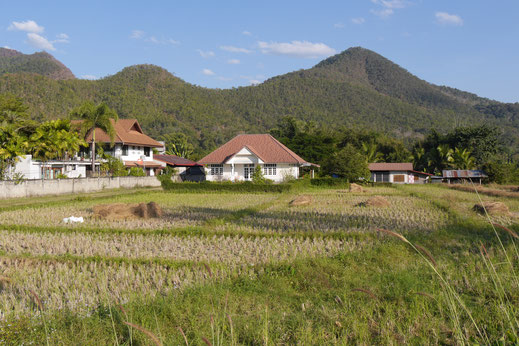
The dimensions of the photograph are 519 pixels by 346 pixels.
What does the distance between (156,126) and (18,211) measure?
85477mm

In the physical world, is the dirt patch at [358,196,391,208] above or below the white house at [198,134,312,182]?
below

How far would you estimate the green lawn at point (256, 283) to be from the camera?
5055 mm

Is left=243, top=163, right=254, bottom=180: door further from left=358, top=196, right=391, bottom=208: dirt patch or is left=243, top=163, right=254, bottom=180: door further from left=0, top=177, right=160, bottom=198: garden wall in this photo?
left=358, top=196, right=391, bottom=208: dirt patch

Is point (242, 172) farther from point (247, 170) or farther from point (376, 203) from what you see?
point (376, 203)

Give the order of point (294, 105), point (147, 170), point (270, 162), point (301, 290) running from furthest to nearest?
point (294, 105) < point (147, 170) < point (270, 162) < point (301, 290)

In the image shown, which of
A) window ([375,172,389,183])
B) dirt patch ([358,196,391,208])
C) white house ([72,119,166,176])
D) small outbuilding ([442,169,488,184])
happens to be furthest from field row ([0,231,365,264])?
window ([375,172,389,183])

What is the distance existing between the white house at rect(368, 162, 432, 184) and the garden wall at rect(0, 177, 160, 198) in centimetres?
3472

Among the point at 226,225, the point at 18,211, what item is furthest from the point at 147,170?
the point at 226,225

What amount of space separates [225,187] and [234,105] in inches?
4237

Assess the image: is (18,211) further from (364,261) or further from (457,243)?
(457,243)

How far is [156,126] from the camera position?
10281 cm

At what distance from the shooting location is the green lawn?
5.05 metres

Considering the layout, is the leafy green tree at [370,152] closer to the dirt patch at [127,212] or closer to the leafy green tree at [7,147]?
the leafy green tree at [7,147]

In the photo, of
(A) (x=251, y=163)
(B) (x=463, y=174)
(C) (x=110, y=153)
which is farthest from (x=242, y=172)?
(B) (x=463, y=174)
